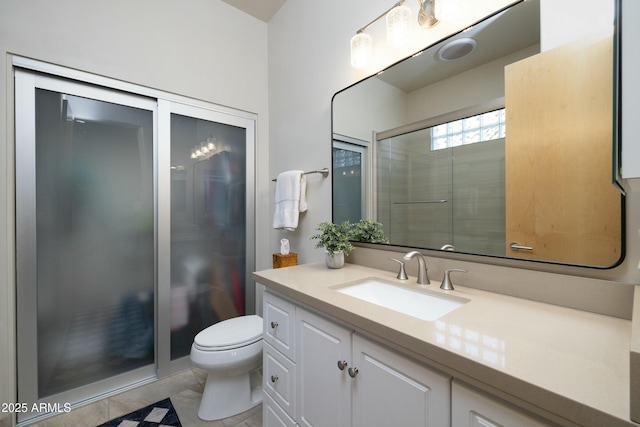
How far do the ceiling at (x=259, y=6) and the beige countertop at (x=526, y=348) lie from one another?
2341 millimetres

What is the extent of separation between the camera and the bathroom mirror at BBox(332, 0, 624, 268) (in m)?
0.81

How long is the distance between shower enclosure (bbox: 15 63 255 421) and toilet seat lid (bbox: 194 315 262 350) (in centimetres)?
51

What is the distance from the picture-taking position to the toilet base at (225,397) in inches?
61.0

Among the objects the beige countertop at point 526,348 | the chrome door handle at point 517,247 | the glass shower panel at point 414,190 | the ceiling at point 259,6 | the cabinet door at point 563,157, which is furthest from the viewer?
the ceiling at point 259,6

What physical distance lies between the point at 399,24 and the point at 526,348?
54.1 inches

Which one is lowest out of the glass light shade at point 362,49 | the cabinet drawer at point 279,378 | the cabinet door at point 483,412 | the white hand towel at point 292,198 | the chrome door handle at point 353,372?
the cabinet drawer at point 279,378

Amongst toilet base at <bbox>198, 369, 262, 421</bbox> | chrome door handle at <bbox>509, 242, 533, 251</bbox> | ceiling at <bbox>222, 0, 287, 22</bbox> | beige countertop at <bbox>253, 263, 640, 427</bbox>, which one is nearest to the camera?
beige countertop at <bbox>253, 263, 640, 427</bbox>

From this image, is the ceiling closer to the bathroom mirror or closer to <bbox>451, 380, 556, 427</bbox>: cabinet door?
the bathroom mirror

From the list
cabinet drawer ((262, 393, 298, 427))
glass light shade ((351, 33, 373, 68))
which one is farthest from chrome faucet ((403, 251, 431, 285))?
glass light shade ((351, 33, 373, 68))

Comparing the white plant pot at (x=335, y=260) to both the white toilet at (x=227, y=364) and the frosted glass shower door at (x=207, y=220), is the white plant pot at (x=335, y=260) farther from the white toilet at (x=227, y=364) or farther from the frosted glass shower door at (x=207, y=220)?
the frosted glass shower door at (x=207, y=220)

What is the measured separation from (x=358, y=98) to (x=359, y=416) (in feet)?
4.83

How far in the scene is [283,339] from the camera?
3.81 ft

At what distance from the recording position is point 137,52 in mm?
1814

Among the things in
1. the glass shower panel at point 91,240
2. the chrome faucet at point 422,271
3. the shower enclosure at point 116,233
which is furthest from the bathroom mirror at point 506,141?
the glass shower panel at point 91,240
